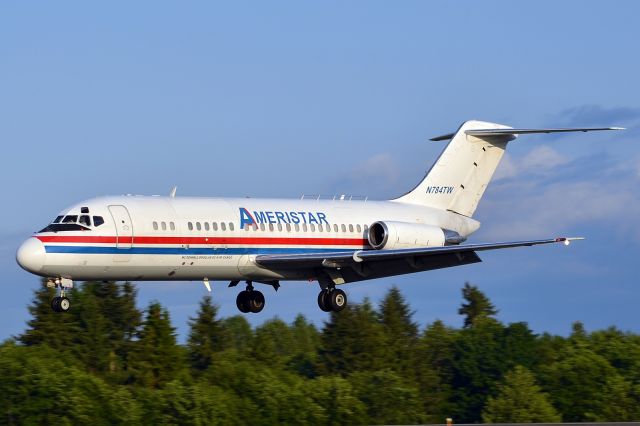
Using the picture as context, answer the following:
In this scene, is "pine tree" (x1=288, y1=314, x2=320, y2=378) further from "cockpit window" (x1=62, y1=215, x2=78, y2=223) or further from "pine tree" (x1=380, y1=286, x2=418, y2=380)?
"cockpit window" (x1=62, y1=215, x2=78, y2=223)

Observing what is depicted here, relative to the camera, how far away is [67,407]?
80.3m

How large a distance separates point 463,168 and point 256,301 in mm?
9856

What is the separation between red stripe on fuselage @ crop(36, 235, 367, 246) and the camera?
126 ft

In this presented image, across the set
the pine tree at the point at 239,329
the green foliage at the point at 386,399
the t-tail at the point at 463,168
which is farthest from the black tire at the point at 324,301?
the pine tree at the point at 239,329

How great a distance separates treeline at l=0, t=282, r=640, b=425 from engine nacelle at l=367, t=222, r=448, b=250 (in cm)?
3555

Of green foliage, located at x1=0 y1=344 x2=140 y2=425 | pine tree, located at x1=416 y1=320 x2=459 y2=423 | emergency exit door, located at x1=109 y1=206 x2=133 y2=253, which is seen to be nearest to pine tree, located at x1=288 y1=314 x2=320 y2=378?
pine tree, located at x1=416 y1=320 x2=459 y2=423

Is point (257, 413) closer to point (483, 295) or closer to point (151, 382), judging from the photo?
point (151, 382)

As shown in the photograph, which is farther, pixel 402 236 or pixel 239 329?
pixel 239 329

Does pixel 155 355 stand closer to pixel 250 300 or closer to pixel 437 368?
pixel 437 368

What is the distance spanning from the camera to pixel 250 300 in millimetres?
46500

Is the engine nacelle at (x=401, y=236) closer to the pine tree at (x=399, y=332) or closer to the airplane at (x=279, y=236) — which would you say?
the airplane at (x=279, y=236)

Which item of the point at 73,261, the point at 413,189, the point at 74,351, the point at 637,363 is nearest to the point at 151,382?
the point at 74,351

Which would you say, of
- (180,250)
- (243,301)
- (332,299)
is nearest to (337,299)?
(332,299)

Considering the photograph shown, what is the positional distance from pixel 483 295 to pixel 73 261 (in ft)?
378
